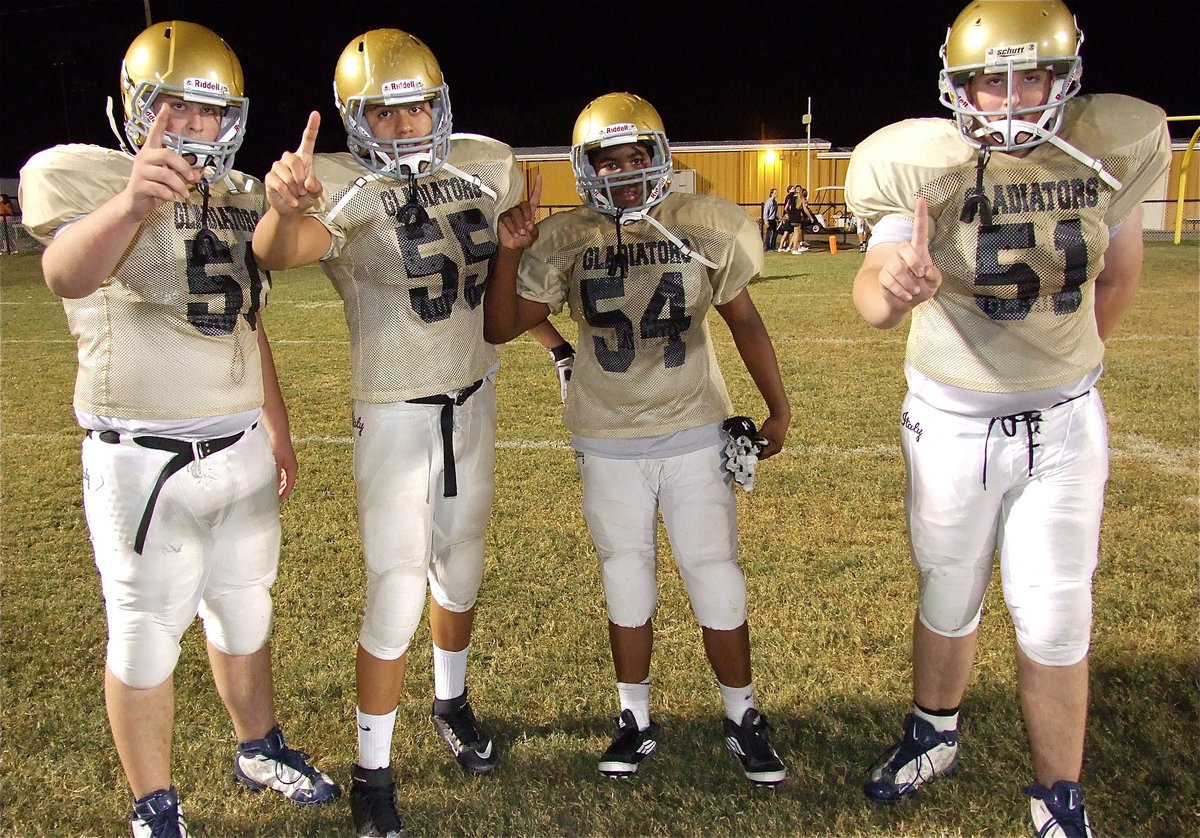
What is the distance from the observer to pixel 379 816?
2152 mm

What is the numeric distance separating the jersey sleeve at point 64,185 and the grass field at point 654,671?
1.37m

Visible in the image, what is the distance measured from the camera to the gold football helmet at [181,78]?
6.23ft

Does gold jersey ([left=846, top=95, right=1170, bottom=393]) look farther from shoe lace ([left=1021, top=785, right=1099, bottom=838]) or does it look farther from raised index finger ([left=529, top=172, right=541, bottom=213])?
shoe lace ([left=1021, top=785, right=1099, bottom=838])

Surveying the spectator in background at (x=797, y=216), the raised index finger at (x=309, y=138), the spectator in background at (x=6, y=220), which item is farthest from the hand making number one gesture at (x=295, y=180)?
the spectator in background at (x=6, y=220)

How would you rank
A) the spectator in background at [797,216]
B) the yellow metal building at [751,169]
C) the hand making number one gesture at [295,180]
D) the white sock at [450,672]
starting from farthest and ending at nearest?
the yellow metal building at [751,169]
the spectator in background at [797,216]
the white sock at [450,672]
the hand making number one gesture at [295,180]

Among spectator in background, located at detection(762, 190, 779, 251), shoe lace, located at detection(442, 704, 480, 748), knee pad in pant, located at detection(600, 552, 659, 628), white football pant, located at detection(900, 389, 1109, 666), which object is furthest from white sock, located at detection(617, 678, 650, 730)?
spectator in background, located at detection(762, 190, 779, 251)

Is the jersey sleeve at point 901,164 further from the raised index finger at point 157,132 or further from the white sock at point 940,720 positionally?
the raised index finger at point 157,132

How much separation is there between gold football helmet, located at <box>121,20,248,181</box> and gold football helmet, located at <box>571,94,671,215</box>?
2.45 ft

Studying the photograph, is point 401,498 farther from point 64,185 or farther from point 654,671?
point 654,671

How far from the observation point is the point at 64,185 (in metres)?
1.85

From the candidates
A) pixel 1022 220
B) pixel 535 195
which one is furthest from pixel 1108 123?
pixel 535 195

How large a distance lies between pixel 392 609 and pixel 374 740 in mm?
318

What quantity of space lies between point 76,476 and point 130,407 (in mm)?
3287

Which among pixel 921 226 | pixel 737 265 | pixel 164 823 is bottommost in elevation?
pixel 164 823
